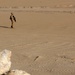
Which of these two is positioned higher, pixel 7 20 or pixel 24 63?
pixel 24 63

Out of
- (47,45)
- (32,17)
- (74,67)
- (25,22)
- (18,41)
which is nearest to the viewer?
(74,67)

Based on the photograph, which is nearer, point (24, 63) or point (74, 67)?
point (74, 67)

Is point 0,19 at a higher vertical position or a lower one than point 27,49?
lower

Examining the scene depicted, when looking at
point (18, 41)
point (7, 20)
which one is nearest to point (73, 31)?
point (18, 41)

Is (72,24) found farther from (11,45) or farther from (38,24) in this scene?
(11,45)

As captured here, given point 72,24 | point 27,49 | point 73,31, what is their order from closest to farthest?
point 27,49 → point 73,31 → point 72,24

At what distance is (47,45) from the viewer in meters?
13.3

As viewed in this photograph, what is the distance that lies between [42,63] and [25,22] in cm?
1466

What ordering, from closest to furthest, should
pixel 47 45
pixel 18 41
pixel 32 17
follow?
pixel 47 45 < pixel 18 41 < pixel 32 17

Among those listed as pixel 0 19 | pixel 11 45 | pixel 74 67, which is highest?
pixel 74 67

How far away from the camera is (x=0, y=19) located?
2653 cm

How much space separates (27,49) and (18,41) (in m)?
2.49

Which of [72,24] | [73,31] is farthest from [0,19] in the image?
[73,31]

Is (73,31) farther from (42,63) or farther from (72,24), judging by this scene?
(42,63)
